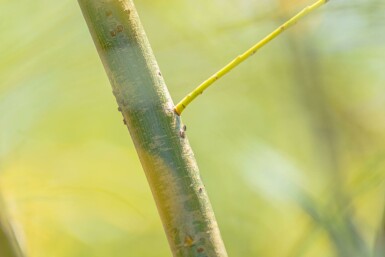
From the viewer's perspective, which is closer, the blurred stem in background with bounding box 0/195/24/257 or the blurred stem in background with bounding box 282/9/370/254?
the blurred stem in background with bounding box 0/195/24/257

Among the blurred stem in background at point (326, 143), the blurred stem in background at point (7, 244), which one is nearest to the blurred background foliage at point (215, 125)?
the blurred stem in background at point (326, 143)

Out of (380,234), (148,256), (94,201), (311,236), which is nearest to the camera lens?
(380,234)

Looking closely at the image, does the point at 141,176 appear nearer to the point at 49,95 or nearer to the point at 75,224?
the point at 75,224

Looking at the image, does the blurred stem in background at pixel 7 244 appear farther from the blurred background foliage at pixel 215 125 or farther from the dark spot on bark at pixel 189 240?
the blurred background foliage at pixel 215 125

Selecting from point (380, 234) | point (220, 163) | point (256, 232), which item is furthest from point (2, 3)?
point (380, 234)

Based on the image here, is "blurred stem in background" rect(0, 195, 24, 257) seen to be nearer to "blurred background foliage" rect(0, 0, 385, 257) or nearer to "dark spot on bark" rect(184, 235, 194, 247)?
"dark spot on bark" rect(184, 235, 194, 247)

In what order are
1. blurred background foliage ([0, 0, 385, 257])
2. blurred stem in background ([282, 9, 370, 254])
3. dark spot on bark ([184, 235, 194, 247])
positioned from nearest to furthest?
dark spot on bark ([184, 235, 194, 247]), blurred stem in background ([282, 9, 370, 254]), blurred background foliage ([0, 0, 385, 257])

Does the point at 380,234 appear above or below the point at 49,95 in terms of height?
below

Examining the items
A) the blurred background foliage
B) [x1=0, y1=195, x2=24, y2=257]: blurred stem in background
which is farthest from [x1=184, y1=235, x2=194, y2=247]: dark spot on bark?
the blurred background foliage
